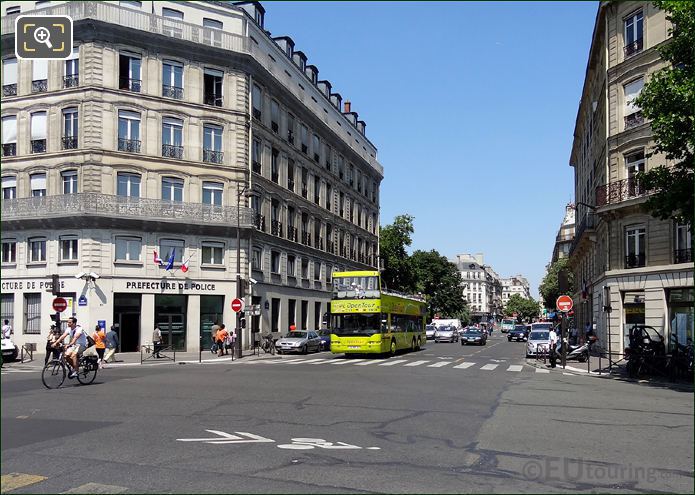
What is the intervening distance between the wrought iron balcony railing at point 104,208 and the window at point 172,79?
21.4 ft

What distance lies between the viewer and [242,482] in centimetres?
688

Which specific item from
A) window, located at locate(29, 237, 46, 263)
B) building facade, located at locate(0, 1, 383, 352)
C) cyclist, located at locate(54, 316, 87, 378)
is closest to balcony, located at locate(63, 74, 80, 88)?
building facade, located at locate(0, 1, 383, 352)

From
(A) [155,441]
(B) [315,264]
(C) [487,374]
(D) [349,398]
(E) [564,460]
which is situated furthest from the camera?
(B) [315,264]

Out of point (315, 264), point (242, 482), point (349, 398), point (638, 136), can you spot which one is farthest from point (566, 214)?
point (242, 482)

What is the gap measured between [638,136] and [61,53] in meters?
31.4

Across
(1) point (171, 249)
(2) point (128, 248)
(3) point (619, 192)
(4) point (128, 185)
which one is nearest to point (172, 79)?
(4) point (128, 185)

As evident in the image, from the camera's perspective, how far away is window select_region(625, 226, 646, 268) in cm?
3078

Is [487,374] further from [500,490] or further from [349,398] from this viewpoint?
[500,490]

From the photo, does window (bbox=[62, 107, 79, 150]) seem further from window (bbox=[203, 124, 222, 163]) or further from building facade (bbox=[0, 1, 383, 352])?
window (bbox=[203, 124, 222, 163])

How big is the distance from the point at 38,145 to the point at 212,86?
1066 cm

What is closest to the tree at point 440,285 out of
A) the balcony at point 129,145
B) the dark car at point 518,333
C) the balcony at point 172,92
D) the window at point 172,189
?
the dark car at point 518,333

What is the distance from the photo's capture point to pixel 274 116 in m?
45.8

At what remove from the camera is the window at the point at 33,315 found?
35.1m

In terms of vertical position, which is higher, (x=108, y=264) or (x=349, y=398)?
(x=108, y=264)
